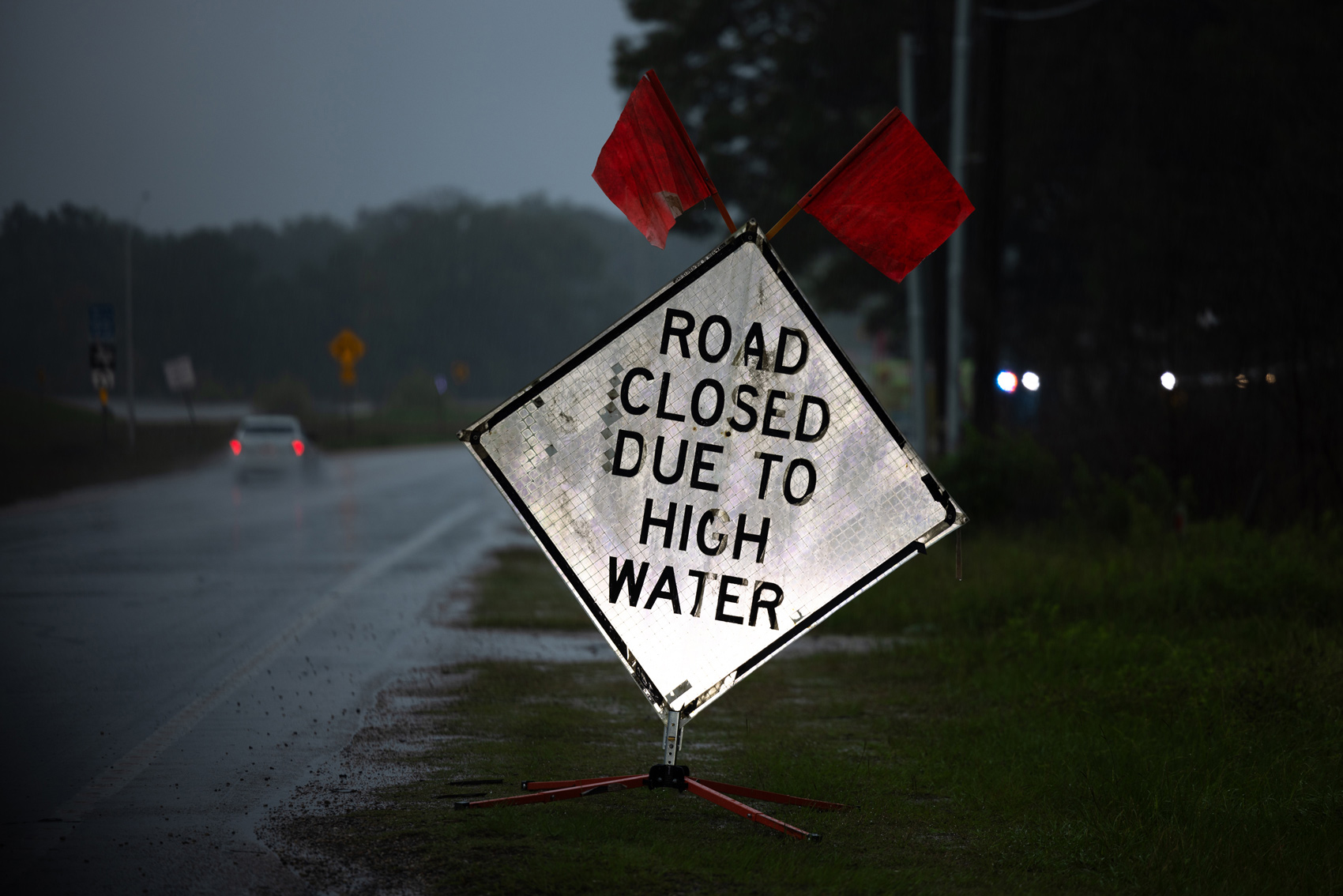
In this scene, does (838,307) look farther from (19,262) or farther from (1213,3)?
(19,262)

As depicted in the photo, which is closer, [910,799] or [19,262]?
[910,799]

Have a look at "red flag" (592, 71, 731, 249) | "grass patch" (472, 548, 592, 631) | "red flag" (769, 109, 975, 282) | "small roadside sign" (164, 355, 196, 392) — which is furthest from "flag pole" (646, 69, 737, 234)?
"small roadside sign" (164, 355, 196, 392)

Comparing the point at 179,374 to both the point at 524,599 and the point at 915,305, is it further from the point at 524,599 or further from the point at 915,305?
the point at 524,599

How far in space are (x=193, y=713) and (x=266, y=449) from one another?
95.2 feet

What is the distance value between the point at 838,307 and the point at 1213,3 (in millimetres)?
13898

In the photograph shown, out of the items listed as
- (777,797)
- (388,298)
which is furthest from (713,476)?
(388,298)

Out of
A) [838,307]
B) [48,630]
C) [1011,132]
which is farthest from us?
[838,307]

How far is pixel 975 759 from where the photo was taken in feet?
23.2

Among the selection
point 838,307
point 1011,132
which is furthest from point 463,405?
point 1011,132

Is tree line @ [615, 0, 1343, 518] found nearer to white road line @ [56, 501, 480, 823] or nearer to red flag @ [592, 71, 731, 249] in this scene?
white road line @ [56, 501, 480, 823]

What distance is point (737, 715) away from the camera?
8.46 m

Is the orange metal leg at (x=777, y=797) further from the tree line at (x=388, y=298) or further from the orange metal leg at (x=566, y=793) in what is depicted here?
the tree line at (x=388, y=298)

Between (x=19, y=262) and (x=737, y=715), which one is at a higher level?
(x=19, y=262)

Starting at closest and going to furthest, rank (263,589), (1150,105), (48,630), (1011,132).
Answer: (48,630)
(263,589)
(1150,105)
(1011,132)
